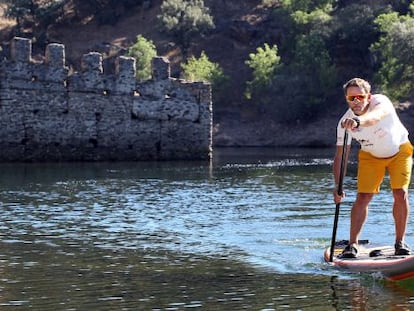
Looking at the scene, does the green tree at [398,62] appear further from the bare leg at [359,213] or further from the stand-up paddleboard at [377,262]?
the bare leg at [359,213]

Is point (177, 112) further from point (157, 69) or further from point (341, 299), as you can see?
point (341, 299)

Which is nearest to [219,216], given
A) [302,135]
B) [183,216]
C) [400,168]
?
[183,216]

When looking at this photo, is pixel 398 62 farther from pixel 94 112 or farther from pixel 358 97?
pixel 358 97

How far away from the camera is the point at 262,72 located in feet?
200

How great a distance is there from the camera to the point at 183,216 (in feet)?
66.5

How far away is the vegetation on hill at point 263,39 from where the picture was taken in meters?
58.2

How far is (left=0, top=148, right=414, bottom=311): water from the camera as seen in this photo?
38.6 feet

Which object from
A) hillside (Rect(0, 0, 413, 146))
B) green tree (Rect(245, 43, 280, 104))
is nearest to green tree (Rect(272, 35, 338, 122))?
green tree (Rect(245, 43, 280, 104))

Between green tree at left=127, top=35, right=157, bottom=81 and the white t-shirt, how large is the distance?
1941 inches

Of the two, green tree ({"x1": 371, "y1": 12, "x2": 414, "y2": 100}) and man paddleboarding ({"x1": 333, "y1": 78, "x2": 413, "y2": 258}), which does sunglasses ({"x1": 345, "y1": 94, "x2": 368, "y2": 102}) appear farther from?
green tree ({"x1": 371, "y1": 12, "x2": 414, "y2": 100})

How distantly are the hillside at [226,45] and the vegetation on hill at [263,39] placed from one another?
0.09 meters

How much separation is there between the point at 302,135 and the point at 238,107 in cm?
763

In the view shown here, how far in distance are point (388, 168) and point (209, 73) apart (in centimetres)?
4925

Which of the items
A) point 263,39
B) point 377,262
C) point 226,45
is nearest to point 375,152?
point 377,262
